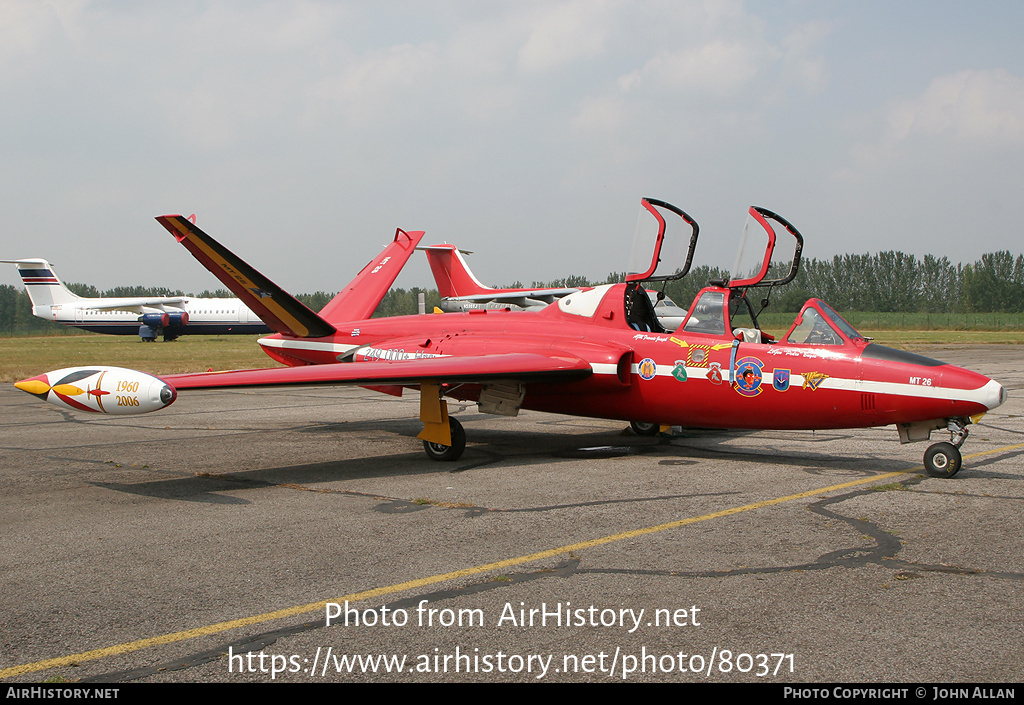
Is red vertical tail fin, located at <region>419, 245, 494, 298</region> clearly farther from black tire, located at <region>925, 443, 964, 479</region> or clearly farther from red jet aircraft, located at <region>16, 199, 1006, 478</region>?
black tire, located at <region>925, 443, 964, 479</region>

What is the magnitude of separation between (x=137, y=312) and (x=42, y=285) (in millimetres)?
7954

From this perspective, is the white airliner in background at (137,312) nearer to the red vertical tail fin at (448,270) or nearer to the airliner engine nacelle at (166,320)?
the airliner engine nacelle at (166,320)

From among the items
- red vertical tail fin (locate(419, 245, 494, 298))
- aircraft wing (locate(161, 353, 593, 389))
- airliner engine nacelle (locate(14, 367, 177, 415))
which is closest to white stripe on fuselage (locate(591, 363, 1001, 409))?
aircraft wing (locate(161, 353, 593, 389))

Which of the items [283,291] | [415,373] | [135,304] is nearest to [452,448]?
[415,373]

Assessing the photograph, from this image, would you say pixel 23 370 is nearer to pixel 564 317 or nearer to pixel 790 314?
pixel 564 317

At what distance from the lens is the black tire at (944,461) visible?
8906 mm

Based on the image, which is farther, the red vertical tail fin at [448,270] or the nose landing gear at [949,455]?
the red vertical tail fin at [448,270]

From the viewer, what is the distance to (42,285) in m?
67.0

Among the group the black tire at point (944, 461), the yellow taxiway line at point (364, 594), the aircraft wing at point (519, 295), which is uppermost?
the aircraft wing at point (519, 295)

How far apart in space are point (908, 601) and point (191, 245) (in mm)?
10635

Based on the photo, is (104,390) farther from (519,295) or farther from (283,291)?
(519,295)

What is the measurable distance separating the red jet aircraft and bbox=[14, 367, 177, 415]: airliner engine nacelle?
15mm

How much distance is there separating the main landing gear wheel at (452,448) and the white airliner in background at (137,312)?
55.4 m

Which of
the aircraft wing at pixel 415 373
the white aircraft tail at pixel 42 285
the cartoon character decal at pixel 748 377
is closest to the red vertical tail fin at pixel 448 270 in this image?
the aircraft wing at pixel 415 373
